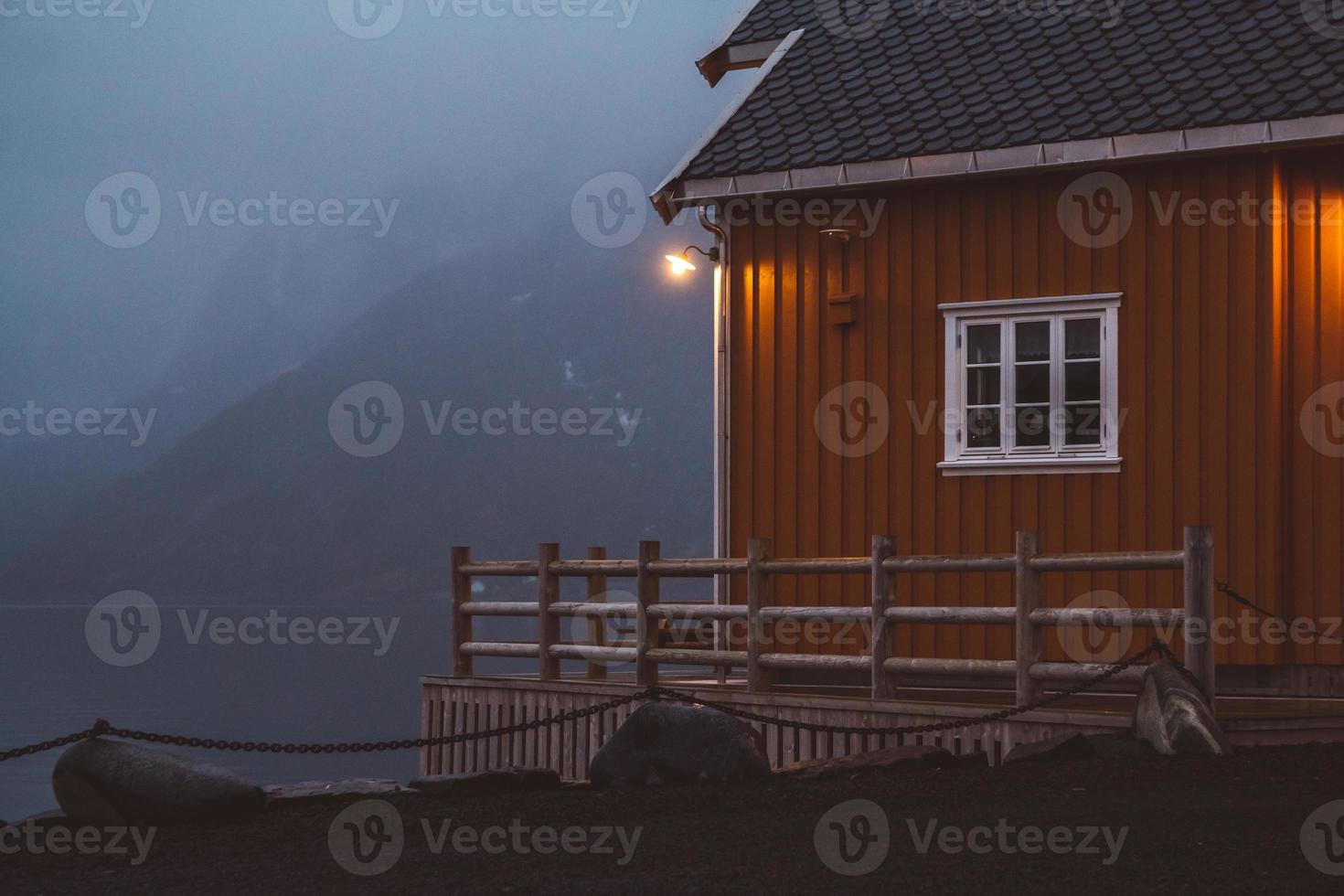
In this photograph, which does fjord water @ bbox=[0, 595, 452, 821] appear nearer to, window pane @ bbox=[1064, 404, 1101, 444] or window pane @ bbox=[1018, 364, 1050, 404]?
window pane @ bbox=[1018, 364, 1050, 404]

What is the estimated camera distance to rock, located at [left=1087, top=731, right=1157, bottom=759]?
1041 cm

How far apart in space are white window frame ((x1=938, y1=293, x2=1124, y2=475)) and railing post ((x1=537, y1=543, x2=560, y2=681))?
3573 mm

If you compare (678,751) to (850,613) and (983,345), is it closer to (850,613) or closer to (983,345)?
(850,613)

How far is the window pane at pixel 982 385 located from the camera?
47.1 ft

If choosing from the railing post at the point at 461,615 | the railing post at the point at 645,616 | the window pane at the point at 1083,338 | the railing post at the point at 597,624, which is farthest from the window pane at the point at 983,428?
the railing post at the point at 461,615

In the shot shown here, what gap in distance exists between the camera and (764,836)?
8.62 metres

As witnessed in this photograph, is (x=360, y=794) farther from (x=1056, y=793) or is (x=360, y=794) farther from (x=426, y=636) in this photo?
(x=426, y=636)

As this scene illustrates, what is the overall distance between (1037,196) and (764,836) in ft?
24.3

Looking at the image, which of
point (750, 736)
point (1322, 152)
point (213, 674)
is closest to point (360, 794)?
point (750, 736)

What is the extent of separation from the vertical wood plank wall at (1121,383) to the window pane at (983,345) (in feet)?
0.90

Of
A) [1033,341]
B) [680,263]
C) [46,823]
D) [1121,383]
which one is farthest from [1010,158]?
[46,823]

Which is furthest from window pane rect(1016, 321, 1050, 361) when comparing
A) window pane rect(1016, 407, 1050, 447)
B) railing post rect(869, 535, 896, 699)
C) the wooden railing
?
railing post rect(869, 535, 896, 699)

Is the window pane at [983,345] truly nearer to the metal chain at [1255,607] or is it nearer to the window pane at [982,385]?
the window pane at [982,385]

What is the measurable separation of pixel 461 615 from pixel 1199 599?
25.1ft
